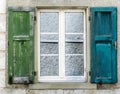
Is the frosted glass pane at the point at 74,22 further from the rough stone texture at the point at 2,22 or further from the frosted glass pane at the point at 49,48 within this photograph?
the rough stone texture at the point at 2,22

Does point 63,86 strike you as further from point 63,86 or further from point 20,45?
point 20,45

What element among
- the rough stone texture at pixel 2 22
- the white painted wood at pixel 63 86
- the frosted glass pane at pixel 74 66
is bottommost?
the white painted wood at pixel 63 86

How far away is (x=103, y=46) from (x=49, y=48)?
0.95m

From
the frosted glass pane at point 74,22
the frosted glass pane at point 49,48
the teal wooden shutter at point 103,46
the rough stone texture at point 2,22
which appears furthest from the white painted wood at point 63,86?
the rough stone texture at point 2,22

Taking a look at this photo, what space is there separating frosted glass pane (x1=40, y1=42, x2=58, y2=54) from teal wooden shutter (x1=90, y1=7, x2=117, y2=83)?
66 cm

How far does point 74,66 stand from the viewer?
8.75 m

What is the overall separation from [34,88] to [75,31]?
1231 mm

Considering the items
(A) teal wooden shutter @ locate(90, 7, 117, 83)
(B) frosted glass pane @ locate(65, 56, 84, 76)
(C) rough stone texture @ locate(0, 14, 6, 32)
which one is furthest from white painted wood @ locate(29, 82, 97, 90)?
(C) rough stone texture @ locate(0, 14, 6, 32)

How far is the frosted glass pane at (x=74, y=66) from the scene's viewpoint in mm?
8734

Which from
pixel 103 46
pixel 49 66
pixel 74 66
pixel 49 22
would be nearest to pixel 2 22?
pixel 49 22

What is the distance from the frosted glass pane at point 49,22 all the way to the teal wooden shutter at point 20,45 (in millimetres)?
259

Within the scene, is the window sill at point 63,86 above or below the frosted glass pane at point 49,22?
below

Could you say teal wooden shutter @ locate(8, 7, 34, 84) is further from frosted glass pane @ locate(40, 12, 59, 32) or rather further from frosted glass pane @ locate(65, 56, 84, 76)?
frosted glass pane @ locate(65, 56, 84, 76)

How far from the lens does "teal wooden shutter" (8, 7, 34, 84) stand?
8.49 meters
